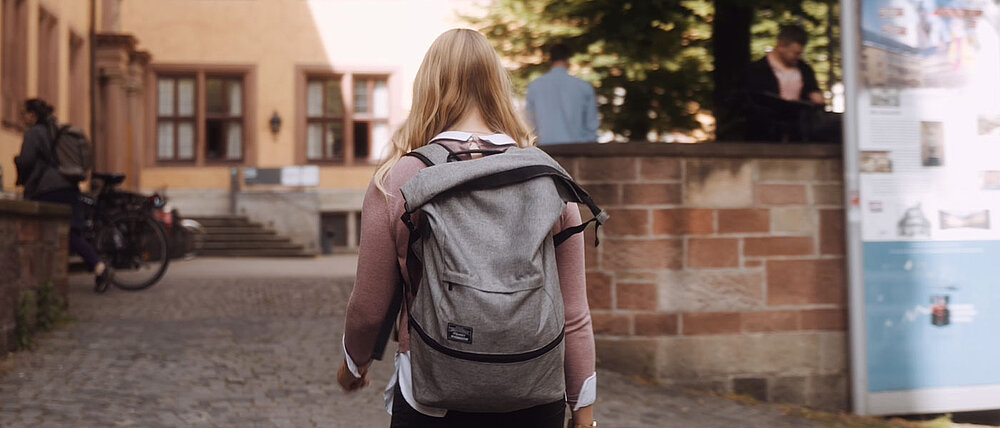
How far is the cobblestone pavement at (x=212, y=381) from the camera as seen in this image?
5.21m

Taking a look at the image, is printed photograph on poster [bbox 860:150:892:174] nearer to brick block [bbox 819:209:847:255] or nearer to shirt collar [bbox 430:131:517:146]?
brick block [bbox 819:209:847:255]

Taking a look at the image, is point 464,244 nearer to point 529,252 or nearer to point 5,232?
point 529,252

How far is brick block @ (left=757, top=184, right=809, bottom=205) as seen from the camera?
638 cm

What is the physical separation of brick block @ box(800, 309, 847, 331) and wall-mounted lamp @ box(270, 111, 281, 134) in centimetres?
1812

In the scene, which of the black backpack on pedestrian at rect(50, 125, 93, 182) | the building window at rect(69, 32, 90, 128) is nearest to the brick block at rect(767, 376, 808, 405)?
the black backpack on pedestrian at rect(50, 125, 93, 182)

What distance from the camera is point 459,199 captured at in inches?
84.1

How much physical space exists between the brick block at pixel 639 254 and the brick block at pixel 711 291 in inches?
3.9

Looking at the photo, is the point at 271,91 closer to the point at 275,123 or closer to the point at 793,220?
the point at 275,123

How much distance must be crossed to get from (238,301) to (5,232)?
10.0ft

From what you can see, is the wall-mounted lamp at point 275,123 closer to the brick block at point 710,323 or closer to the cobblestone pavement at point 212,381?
the cobblestone pavement at point 212,381

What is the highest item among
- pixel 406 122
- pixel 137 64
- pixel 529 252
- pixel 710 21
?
pixel 137 64

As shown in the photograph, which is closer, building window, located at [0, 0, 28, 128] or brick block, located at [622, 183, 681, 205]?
brick block, located at [622, 183, 681, 205]

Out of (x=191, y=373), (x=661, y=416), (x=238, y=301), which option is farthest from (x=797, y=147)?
(x=238, y=301)

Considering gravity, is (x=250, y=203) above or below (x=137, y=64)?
below
